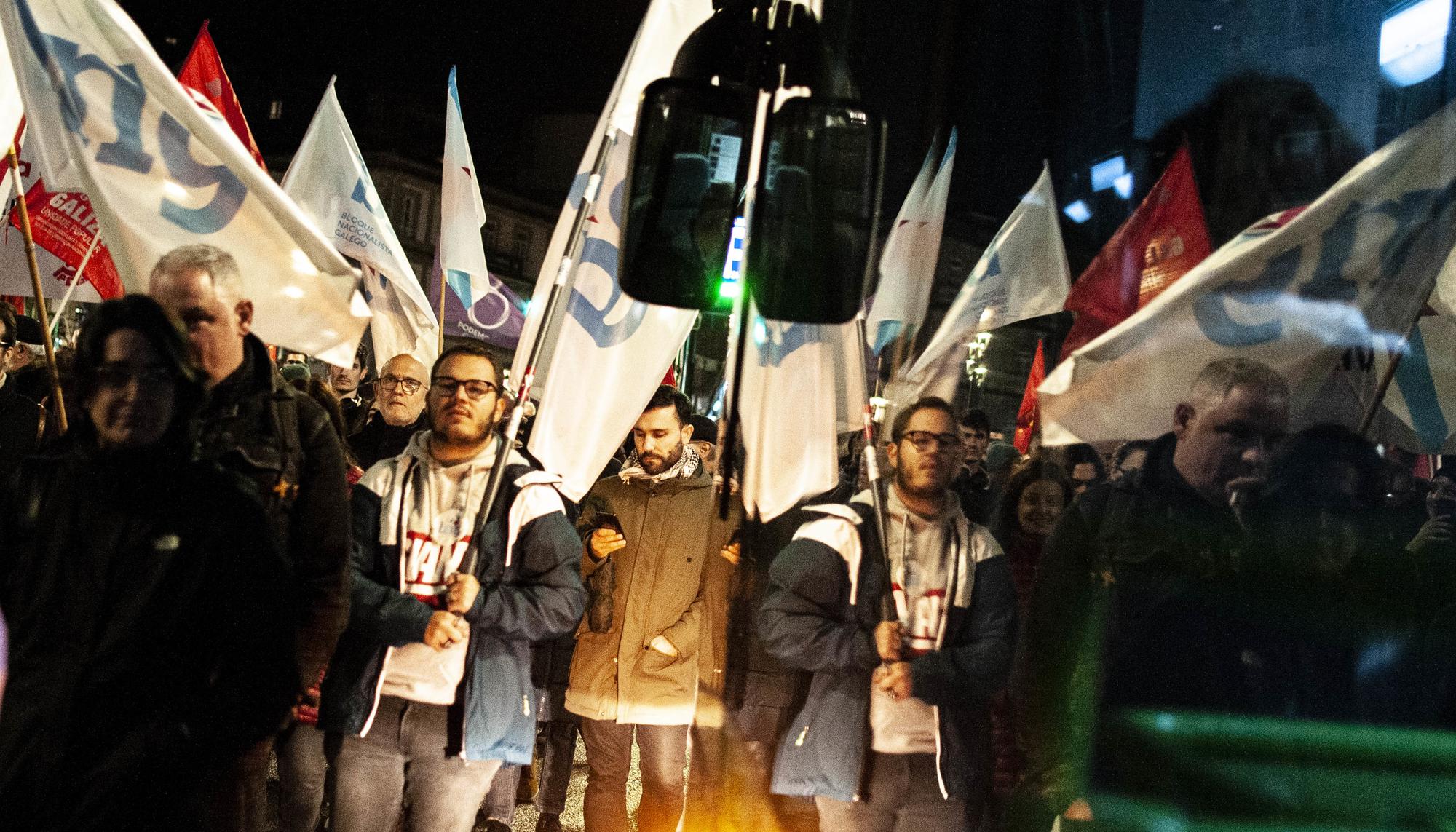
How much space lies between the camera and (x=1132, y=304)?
19.6 ft

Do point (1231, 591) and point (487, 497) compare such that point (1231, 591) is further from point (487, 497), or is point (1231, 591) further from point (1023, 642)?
point (487, 497)

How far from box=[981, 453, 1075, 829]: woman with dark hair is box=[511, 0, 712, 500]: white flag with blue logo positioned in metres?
1.52

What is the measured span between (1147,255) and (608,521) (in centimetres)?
239

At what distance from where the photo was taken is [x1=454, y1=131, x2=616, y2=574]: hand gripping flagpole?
14.0 ft

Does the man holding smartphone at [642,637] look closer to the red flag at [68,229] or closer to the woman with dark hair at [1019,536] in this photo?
the woman with dark hair at [1019,536]

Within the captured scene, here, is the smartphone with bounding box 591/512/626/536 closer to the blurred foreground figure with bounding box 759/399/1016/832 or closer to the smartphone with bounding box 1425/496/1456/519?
the blurred foreground figure with bounding box 759/399/1016/832

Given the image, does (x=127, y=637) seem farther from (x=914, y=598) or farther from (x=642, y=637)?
(x=642, y=637)

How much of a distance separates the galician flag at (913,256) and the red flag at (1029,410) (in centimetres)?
74

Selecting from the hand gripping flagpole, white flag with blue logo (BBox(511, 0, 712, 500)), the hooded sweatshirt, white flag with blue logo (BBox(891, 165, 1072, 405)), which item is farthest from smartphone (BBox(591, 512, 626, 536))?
white flag with blue logo (BBox(891, 165, 1072, 405))

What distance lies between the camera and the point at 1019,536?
4.65 meters

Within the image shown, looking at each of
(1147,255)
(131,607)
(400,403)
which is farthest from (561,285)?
(131,607)

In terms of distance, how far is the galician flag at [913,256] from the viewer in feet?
9.41

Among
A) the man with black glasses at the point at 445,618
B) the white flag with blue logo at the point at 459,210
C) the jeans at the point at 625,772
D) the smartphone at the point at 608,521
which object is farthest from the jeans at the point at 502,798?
the white flag with blue logo at the point at 459,210

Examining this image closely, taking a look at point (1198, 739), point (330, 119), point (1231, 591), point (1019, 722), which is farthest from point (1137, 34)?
point (330, 119)
